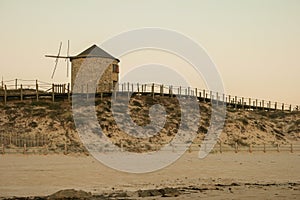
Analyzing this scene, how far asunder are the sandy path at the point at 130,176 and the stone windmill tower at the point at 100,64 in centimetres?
2820

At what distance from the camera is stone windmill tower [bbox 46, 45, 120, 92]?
198 feet

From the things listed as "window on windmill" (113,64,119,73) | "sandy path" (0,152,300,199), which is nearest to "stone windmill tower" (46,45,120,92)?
"window on windmill" (113,64,119,73)

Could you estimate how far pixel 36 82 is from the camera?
59000 millimetres

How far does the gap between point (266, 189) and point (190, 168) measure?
9.35 meters

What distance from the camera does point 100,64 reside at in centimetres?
6038

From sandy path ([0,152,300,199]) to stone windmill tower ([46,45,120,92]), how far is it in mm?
28197

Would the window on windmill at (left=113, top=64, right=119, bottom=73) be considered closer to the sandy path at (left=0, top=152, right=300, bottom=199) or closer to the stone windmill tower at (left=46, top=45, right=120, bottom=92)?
the stone windmill tower at (left=46, top=45, right=120, bottom=92)

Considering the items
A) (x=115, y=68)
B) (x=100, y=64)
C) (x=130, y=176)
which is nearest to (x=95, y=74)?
(x=100, y=64)

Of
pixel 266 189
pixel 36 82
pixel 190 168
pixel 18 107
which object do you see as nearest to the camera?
pixel 266 189

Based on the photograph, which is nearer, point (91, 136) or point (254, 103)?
point (91, 136)

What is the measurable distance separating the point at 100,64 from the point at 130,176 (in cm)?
3794

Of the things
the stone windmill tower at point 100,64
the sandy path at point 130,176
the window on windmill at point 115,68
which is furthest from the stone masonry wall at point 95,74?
the sandy path at point 130,176

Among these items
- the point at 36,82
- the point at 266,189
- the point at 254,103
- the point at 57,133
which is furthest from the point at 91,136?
the point at 254,103

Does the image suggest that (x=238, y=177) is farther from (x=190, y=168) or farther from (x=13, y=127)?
(x=13, y=127)
